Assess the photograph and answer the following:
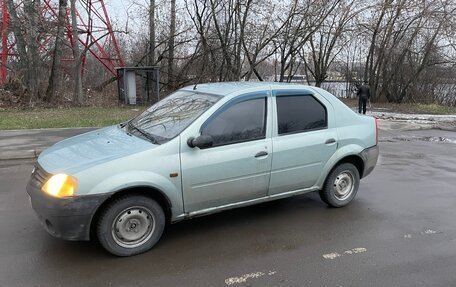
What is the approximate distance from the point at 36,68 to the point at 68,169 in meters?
16.9

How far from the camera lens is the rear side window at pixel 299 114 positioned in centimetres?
480

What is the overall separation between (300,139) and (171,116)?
5.06ft

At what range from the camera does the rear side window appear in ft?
15.8

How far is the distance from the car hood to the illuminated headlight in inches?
2.4

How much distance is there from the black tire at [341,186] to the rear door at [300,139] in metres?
0.30

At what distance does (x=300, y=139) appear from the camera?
190 inches

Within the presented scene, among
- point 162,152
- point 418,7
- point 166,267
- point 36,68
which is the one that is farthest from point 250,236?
point 418,7

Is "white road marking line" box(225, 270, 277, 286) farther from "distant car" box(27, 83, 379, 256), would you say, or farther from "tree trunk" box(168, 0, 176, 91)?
"tree trunk" box(168, 0, 176, 91)

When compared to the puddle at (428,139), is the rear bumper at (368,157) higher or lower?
higher

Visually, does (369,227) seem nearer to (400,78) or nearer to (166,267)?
(166,267)

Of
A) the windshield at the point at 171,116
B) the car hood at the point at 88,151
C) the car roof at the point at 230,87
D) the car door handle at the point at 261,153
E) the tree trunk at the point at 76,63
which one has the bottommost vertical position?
the car door handle at the point at 261,153

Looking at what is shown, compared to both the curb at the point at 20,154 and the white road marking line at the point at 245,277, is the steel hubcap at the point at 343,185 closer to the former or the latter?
the white road marking line at the point at 245,277

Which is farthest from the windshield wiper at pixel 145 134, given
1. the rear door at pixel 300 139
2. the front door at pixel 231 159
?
the rear door at pixel 300 139

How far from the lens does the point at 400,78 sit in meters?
30.5
